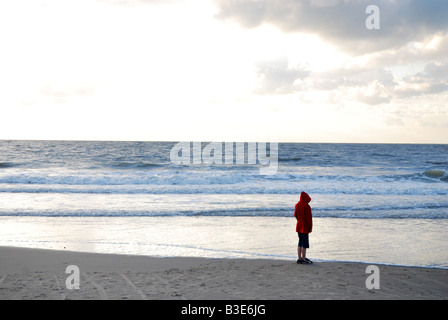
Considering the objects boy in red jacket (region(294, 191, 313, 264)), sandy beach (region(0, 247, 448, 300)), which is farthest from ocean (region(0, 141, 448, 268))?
sandy beach (region(0, 247, 448, 300))

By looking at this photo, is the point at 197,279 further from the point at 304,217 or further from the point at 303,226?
the point at 304,217

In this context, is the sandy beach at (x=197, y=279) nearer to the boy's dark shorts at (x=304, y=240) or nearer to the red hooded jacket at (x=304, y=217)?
the boy's dark shorts at (x=304, y=240)

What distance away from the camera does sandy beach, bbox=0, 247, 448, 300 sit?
5883 mm

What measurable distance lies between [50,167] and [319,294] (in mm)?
36953

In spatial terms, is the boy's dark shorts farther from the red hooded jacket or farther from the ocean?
the ocean

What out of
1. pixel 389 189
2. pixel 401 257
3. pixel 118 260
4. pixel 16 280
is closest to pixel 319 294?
pixel 401 257

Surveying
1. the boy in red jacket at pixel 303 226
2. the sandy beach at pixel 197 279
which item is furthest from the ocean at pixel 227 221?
the sandy beach at pixel 197 279

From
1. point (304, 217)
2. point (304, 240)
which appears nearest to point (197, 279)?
point (304, 240)

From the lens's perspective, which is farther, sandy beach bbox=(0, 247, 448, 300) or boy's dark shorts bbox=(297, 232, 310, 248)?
boy's dark shorts bbox=(297, 232, 310, 248)

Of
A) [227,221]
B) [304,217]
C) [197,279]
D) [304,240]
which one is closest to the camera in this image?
[197,279]

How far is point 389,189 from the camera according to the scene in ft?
73.2

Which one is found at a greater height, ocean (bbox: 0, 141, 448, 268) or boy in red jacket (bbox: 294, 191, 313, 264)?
boy in red jacket (bbox: 294, 191, 313, 264)

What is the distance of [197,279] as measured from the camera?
264 inches
